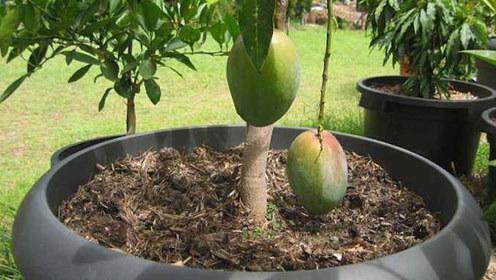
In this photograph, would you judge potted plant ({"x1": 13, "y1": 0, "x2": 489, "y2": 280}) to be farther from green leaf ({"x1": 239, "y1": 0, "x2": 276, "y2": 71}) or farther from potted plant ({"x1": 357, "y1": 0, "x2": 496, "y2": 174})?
potted plant ({"x1": 357, "y1": 0, "x2": 496, "y2": 174})

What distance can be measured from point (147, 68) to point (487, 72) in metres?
2.73

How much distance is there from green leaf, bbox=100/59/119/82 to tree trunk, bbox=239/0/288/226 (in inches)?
15.0

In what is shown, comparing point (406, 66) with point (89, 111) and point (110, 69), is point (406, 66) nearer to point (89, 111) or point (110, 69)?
point (89, 111)

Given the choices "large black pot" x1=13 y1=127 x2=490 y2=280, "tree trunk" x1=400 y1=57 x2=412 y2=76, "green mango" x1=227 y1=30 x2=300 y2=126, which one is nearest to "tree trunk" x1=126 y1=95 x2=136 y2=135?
"large black pot" x1=13 y1=127 x2=490 y2=280

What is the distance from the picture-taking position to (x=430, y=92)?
2418 mm

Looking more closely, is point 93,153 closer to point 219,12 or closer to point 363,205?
point 219,12

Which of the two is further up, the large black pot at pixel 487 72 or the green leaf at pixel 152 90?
the green leaf at pixel 152 90

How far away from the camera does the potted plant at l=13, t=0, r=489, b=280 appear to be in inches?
25.2

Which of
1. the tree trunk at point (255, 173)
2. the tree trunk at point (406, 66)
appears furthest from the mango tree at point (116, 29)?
the tree trunk at point (406, 66)

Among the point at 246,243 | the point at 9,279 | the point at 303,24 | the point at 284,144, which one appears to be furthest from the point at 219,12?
the point at 303,24

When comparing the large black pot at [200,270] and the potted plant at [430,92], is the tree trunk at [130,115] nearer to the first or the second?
the large black pot at [200,270]

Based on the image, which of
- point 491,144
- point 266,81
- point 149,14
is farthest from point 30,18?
point 491,144

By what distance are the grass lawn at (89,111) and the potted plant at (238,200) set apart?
0.55 metres

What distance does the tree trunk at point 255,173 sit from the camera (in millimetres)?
1026
